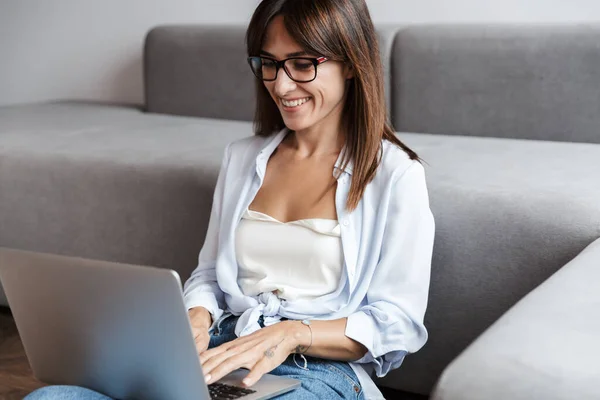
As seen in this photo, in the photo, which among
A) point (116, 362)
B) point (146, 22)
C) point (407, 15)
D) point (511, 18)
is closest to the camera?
point (116, 362)

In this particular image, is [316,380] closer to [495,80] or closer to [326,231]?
[326,231]

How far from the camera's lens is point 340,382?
1.53 m

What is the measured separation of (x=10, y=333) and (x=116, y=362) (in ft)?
4.51

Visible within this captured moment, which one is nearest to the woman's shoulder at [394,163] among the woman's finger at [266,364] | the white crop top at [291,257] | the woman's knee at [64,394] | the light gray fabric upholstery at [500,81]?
the white crop top at [291,257]

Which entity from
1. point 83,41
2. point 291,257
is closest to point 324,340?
point 291,257

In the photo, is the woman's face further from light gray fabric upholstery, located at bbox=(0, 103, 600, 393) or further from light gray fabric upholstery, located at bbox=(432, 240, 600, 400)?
light gray fabric upholstery, located at bbox=(432, 240, 600, 400)

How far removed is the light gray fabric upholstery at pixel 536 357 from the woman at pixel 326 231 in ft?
1.04

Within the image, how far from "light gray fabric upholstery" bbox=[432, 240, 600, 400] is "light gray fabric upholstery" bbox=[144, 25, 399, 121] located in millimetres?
1901

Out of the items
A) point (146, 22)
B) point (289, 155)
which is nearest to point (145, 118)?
point (146, 22)

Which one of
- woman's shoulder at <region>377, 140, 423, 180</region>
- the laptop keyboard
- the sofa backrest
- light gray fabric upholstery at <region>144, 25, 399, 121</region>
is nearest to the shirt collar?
woman's shoulder at <region>377, 140, 423, 180</region>

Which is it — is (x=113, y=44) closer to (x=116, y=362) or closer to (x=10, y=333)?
(x=10, y=333)

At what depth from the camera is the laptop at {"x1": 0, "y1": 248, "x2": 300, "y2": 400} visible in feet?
4.06

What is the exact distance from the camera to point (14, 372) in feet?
7.63

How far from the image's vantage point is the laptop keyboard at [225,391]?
4.45 ft
